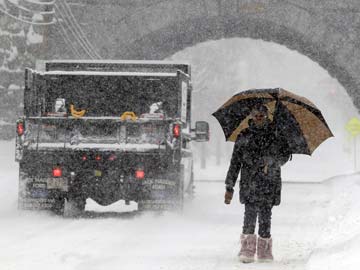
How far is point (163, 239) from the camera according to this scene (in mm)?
12453

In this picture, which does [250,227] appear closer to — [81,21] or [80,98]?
[80,98]

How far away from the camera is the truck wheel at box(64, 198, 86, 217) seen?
621 inches

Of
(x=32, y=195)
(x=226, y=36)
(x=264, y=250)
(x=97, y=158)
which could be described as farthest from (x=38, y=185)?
(x=226, y=36)

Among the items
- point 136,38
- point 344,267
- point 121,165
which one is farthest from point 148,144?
point 136,38

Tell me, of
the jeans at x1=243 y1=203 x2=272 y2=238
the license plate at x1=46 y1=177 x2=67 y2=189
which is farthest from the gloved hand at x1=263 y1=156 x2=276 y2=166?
the license plate at x1=46 y1=177 x2=67 y2=189

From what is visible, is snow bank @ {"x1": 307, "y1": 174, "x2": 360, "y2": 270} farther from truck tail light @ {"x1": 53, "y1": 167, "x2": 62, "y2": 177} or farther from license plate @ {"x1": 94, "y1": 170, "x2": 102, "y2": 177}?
truck tail light @ {"x1": 53, "y1": 167, "x2": 62, "y2": 177}

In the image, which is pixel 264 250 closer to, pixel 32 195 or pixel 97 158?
pixel 97 158

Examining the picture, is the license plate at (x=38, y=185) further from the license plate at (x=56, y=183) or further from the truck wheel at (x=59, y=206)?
the truck wheel at (x=59, y=206)

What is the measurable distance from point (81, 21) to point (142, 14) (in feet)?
7.54

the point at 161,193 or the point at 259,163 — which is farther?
the point at 161,193

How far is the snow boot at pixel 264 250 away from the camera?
398 inches

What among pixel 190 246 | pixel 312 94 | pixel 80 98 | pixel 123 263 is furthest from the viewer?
pixel 312 94

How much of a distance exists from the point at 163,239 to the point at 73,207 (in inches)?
155

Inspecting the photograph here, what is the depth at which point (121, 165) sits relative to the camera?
601 inches
